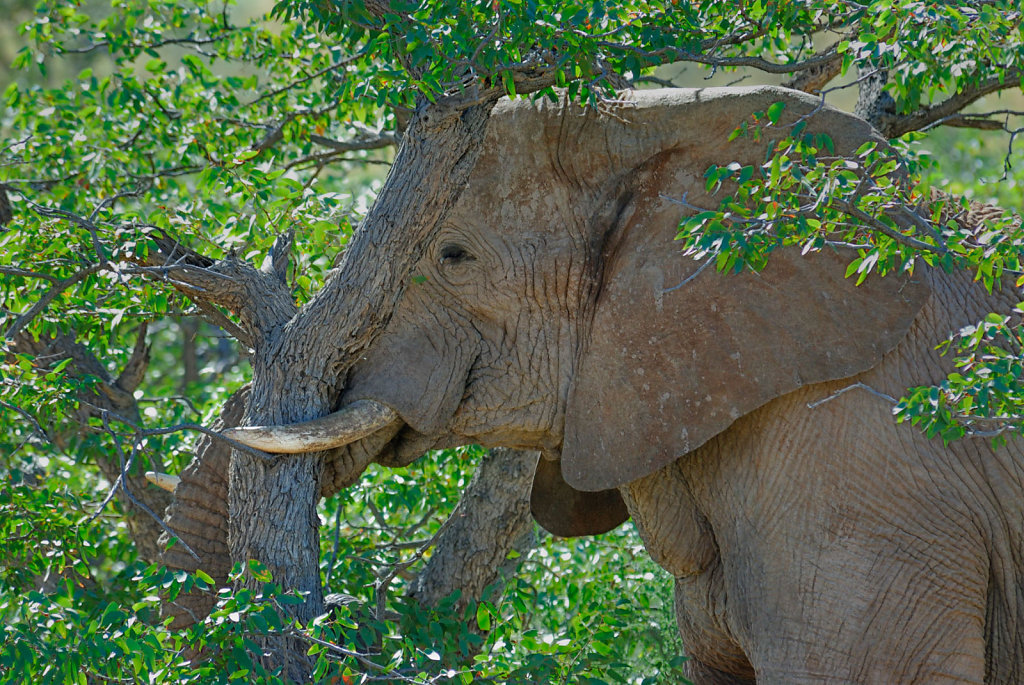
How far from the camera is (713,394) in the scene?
14.0 feet

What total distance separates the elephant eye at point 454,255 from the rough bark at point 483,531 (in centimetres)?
112

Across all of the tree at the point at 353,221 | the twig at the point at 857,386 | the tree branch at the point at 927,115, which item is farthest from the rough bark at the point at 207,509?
the tree branch at the point at 927,115

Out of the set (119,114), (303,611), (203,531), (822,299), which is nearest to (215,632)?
(303,611)

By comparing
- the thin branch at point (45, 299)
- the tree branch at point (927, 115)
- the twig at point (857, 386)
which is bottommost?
the thin branch at point (45, 299)

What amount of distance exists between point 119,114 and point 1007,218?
4.29m

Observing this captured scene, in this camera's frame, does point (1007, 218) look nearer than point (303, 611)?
Yes

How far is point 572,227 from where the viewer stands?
4.62 metres

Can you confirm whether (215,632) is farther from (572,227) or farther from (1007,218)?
(1007,218)

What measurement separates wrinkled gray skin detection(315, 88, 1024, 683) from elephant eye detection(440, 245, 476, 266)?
0.01m

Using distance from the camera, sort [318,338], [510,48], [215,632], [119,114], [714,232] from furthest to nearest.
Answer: [119,114] → [318,338] → [510,48] → [215,632] → [714,232]

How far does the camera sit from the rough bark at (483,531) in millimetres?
5344

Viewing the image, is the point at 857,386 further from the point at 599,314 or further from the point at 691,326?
the point at 599,314

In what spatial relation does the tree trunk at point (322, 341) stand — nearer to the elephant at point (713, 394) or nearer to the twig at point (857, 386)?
the elephant at point (713, 394)

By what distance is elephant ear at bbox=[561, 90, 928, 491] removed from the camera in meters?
4.17
